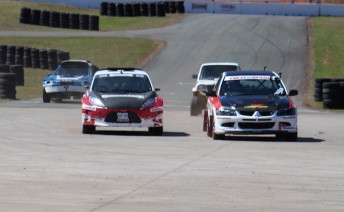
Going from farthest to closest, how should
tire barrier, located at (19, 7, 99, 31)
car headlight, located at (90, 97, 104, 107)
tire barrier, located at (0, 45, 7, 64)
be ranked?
tire barrier, located at (19, 7, 99, 31) → tire barrier, located at (0, 45, 7, 64) → car headlight, located at (90, 97, 104, 107)

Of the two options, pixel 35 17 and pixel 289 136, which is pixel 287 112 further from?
pixel 35 17

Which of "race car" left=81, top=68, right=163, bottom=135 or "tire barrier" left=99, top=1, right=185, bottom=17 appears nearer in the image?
"race car" left=81, top=68, right=163, bottom=135

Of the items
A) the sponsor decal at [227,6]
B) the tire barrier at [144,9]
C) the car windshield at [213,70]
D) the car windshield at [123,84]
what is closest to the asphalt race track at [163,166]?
the car windshield at [123,84]

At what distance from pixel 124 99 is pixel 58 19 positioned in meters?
46.4

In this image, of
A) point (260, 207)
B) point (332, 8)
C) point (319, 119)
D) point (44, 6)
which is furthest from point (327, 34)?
point (260, 207)

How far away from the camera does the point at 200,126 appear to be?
2688 cm

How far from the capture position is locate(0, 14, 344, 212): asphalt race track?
1259 centimetres

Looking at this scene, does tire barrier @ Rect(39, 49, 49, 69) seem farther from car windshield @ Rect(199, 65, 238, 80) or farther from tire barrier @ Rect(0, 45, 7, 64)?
car windshield @ Rect(199, 65, 238, 80)

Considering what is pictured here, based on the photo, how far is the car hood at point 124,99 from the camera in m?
22.9

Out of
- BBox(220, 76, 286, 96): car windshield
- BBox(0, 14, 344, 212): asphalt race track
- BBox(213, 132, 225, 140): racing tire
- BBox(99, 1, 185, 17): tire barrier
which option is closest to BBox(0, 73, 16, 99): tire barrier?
BBox(0, 14, 344, 212): asphalt race track

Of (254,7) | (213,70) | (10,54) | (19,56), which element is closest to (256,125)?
(213,70)

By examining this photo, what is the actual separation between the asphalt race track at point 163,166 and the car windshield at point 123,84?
0.96 metres

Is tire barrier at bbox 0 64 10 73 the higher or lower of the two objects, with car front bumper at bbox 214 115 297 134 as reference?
lower

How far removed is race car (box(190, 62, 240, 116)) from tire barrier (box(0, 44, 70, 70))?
18.0m
